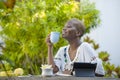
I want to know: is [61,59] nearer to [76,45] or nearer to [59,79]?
[76,45]

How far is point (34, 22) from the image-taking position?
5148 millimetres

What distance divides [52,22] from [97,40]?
6.77ft

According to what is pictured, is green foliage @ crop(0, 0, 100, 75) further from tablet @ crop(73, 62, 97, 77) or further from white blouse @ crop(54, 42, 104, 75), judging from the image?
tablet @ crop(73, 62, 97, 77)

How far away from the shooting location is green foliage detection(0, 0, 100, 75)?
5.10m

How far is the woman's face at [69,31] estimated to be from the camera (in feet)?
9.55

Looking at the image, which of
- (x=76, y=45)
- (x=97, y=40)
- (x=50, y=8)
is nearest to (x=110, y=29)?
(x=97, y=40)

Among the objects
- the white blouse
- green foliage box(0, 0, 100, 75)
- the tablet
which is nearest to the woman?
the white blouse

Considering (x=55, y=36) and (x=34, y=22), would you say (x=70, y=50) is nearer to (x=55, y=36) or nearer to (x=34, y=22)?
(x=55, y=36)

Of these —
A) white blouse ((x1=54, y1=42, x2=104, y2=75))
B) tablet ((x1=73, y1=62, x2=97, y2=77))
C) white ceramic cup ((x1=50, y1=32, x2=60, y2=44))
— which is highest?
white ceramic cup ((x1=50, y1=32, x2=60, y2=44))

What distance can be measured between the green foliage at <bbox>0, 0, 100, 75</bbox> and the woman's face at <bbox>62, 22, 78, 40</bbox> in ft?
6.65

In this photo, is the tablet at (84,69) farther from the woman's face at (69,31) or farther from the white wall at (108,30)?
the white wall at (108,30)

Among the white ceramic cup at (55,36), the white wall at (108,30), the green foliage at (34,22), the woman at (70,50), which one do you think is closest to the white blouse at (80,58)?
the woman at (70,50)

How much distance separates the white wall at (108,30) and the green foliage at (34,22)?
144 cm

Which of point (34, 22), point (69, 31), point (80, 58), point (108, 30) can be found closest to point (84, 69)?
point (80, 58)
